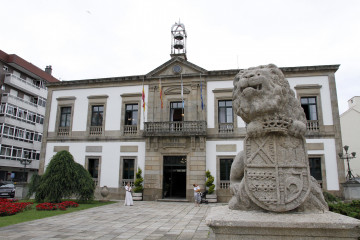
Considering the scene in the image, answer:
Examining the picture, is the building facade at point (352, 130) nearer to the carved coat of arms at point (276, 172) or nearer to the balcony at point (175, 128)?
the balcony at point (175, 128)

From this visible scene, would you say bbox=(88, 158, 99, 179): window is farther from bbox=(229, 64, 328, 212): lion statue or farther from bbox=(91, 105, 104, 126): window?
bbox=(229, 64, 328, 212): lion statue

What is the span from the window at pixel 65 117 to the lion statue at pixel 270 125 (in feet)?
66.5

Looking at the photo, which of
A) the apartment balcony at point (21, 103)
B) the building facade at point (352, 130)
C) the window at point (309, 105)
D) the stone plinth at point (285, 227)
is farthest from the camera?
the apartment balcony at point (21, 103)

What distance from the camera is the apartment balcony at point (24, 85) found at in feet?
104

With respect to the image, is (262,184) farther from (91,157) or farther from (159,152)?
(91,157)

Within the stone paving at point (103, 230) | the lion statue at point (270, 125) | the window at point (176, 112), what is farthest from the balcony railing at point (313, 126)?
the lion statue at point (270, 125)

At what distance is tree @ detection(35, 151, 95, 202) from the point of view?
13.8 metres

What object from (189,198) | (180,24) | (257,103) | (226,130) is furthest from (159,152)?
(257,103)

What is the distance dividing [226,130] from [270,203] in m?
15.4

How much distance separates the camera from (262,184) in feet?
11.6

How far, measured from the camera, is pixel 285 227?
10.1ft

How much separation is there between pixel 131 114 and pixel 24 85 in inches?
841

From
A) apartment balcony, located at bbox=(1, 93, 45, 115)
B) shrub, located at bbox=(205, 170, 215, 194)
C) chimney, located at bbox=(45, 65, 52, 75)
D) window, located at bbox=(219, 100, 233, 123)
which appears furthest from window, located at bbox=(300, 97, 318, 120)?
chimney, located at bbox=(45, 65, 52, 75)

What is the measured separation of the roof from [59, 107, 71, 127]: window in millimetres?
15703
